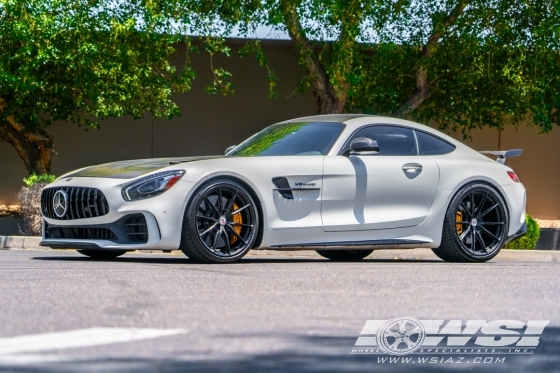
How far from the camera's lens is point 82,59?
1728 centimetres

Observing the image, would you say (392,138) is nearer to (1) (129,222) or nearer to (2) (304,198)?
(2) (304,198)

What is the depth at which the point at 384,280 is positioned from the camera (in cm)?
766

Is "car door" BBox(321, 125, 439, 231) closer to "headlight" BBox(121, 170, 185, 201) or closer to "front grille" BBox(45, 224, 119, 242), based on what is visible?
"headlight" BBox(121, 170, 185, 201)

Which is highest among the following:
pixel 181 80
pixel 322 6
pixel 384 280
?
pixel 322 6

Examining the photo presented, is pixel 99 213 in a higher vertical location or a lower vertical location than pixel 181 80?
lower

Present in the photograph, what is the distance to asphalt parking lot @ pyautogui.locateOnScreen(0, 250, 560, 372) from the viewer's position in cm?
446

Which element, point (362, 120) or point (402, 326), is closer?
point (402, 326)

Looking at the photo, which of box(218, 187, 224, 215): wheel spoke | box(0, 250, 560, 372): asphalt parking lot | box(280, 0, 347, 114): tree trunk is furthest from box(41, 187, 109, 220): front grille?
box(280, 0, 347, 114): tree trunk

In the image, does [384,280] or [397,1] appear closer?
[384,280]

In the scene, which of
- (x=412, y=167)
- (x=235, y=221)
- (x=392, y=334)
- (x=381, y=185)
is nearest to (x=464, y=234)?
(x=412, y=167)

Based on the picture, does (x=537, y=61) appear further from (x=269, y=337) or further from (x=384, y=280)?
(x=269, y=337)

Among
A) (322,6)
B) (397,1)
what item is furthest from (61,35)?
(397,1)

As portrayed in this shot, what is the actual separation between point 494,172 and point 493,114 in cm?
1183

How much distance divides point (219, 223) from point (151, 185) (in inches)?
25.8
